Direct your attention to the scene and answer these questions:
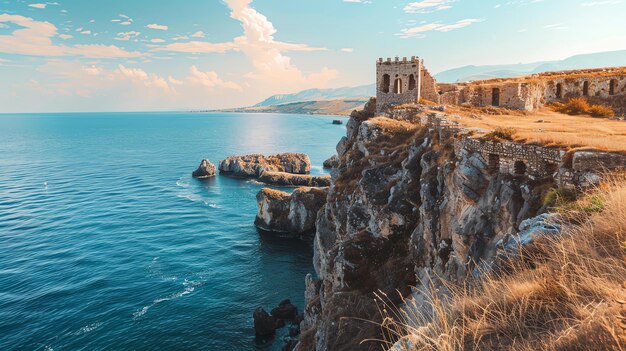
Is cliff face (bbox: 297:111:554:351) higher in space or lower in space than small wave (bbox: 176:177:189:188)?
higher

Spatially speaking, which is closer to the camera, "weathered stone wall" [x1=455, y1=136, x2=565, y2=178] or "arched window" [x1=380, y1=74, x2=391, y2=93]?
"weathered stone wall" [x1=455, y1=136, x2=565, y2=178]

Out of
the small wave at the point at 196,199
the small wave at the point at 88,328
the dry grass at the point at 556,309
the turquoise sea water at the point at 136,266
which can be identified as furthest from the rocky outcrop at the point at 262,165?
the dry grass at the point at 556,309

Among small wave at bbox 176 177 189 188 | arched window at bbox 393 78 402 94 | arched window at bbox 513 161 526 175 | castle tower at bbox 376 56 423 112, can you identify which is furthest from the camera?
small wave at bbox 176 177 189 188

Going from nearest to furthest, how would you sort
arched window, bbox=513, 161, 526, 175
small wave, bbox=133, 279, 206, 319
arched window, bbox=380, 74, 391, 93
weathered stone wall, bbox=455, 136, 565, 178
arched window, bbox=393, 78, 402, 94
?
1. weathered stone wall, bbox=455, 136, 565, 178
2. arched window, bbox=513, 161, 526, 175
3. small wave, bbox=133, 279, 206, 319
4. arched window, bbox=393, 78, 402, 94
5. arched window, bbox=380, 74, 391, 93

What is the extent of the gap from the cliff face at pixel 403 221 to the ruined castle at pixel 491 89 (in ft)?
34.7

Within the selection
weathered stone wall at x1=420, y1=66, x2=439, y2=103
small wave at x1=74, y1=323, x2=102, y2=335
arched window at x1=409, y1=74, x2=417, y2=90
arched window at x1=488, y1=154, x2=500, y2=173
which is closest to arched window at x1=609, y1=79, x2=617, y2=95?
weathered stone wall at x1=420, y1=66, x2=439, y2=103

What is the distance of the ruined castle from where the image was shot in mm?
47000

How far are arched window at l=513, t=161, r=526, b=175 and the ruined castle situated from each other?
3319 cm

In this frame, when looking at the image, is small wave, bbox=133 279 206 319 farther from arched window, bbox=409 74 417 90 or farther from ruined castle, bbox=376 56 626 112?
arched window, bbox=409 74 417 90

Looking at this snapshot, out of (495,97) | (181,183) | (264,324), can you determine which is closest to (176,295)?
(264,324)

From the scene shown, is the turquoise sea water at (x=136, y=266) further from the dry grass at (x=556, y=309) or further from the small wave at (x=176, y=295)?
the dry grass at (x=556, y=309)

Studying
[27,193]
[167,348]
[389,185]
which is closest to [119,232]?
[167,348]

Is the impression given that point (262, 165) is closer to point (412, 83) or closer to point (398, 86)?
point (398, 86)

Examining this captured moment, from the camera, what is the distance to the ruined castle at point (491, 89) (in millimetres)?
47000
